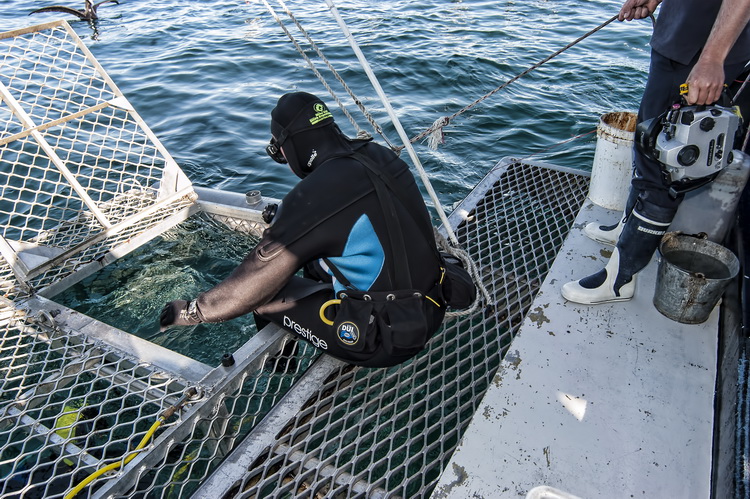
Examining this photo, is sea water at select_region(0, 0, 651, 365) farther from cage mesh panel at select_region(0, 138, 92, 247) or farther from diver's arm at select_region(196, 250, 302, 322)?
diver's arm at select_region(196, 250, 302, 322)

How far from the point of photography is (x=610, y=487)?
1853 mm

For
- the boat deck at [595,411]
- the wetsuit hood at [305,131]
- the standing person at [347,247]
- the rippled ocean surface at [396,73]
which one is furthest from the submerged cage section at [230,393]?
the rippled ocean surface at [396,73]

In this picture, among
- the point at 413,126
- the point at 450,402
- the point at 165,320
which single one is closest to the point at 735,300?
the point at 450,402

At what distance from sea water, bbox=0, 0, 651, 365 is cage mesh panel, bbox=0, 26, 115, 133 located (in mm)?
776

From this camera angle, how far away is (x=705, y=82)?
2129mm

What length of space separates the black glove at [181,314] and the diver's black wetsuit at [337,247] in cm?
9

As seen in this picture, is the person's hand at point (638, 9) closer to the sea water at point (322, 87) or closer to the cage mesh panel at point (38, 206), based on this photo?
the sea water at point (322, 87)

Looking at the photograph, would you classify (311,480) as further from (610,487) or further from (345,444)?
(610,487)

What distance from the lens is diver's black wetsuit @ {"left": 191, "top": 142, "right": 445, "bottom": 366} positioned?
2104 mm

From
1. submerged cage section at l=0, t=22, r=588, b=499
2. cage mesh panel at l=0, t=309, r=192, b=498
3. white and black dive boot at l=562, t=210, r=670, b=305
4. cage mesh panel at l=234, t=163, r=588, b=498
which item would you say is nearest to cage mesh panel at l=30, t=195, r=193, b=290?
submerged cage section at l=0, t=22, r=588, b=499

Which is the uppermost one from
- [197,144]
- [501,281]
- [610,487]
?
[610,487]

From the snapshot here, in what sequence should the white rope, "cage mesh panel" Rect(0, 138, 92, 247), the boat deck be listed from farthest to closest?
"cage mesh panel" Rect(0, 138, 92, 247) → the white rope → the boat deck

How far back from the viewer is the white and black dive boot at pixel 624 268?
99.0 inches

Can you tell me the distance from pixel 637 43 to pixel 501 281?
8.11 m
